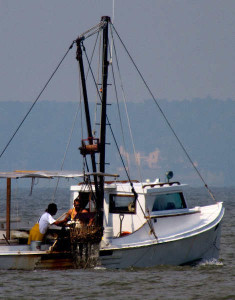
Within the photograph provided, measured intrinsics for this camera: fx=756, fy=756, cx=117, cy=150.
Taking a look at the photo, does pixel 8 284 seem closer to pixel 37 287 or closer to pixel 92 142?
pixel 37 287

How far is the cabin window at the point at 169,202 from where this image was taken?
2594 cm

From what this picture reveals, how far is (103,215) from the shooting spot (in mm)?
26016

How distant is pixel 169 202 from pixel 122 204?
1676 mm

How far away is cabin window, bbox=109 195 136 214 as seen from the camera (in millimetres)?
25844

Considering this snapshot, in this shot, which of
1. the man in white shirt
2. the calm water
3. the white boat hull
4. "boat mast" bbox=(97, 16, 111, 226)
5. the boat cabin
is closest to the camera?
the calm water

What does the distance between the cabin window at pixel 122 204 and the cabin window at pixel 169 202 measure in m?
0.76

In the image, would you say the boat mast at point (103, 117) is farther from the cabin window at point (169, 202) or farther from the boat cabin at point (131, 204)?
the cabin window at point (169, 202)

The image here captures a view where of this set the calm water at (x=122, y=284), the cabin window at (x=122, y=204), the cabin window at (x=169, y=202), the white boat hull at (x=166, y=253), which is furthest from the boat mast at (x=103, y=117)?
the calm water at (x=122, y=284)

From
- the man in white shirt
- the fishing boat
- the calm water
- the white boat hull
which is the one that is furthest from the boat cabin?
the calm water

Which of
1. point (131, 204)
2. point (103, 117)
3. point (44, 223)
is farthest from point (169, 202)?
point (44, 223)

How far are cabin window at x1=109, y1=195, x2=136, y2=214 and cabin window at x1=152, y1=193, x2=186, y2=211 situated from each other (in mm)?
758

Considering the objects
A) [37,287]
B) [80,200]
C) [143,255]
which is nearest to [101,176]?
[80,200]

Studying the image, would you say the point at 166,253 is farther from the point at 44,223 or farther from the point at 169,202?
the point at 44,223

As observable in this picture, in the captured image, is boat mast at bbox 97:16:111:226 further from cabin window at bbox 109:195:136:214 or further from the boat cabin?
cabin window at bbox 109:195:136:214
